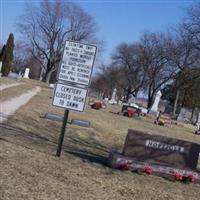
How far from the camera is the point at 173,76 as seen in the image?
74.9 meters

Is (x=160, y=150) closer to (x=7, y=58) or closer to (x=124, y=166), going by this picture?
(x=124, y=166)

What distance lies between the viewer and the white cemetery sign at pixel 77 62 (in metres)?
11.4

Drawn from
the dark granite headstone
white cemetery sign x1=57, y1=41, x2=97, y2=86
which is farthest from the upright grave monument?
white cemetery sign x1=57, y1=41, x2=97, y2=86

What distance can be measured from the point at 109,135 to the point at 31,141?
22.4 ft

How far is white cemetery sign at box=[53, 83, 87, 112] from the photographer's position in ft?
37.6

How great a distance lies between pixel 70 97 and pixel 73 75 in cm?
47

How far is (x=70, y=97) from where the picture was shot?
11.5 m

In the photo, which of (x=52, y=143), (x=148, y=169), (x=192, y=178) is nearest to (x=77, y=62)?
(x=148, y=169)

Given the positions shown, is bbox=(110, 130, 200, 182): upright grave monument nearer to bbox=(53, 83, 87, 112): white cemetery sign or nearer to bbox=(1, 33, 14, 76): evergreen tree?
bbox=(53, 83, 87, 112): white cemetery sign

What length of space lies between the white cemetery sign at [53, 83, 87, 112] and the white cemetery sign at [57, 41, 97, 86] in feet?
0.57

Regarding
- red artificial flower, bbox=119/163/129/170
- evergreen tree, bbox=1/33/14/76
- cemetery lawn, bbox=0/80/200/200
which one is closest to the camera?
cemetery lawn, bbox=0/80/200/200

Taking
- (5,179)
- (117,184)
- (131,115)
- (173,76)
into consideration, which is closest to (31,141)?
(117,184)

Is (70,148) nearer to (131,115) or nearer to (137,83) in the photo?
(131,115)

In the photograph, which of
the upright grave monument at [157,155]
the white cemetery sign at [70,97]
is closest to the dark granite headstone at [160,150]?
the upright grave monument at [157,155]
